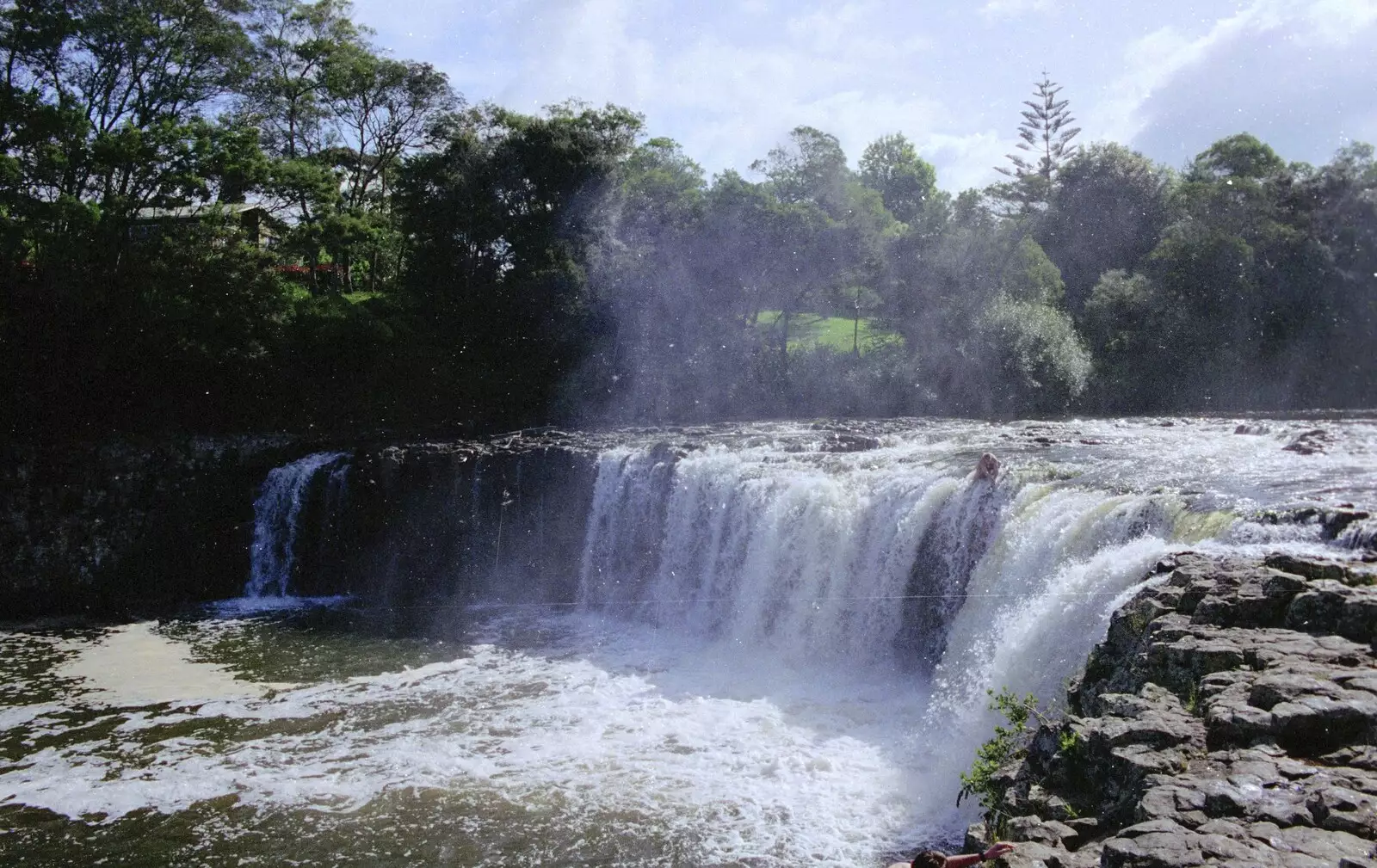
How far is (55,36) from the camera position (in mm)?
21219

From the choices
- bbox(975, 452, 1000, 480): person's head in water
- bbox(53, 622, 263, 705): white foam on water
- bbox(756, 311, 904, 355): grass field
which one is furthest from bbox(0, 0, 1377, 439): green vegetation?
bbox(975, 452, 1000, 480): person's head in water

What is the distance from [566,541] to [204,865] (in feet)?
30.5

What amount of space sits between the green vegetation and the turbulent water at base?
27.2 ft

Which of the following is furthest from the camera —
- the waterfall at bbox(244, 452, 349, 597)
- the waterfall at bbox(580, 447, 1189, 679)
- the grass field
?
the grass field

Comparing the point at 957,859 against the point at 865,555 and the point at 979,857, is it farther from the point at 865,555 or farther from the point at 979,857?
the point at 865,555

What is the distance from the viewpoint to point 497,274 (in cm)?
2503

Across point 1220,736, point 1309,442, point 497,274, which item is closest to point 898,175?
point 497,274

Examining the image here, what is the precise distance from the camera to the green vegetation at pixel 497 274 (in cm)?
1994

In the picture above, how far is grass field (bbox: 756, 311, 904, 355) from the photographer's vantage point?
94.0 feet

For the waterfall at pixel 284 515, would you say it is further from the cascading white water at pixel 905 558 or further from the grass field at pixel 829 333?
the grass field at pixel 829 333

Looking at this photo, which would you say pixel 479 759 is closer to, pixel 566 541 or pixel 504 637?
pixel 504 637

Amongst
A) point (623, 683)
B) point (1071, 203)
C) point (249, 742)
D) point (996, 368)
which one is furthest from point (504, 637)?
point (1071, 203)

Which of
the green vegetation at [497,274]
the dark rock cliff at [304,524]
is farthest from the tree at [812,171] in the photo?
the dark rock cliff at [304,524]

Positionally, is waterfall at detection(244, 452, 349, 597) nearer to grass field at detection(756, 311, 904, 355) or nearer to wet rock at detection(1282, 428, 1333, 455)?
grass field at detection(756, 311, 904, 355)
